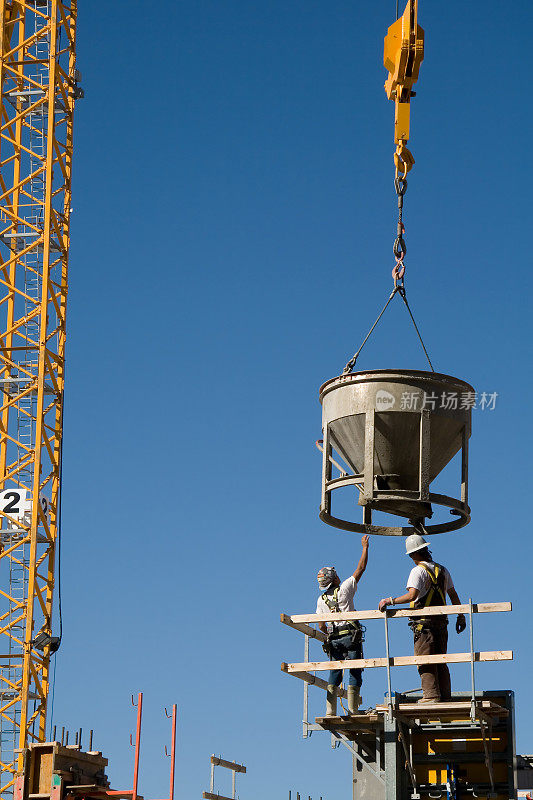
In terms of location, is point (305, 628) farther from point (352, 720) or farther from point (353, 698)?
point (352, 720)

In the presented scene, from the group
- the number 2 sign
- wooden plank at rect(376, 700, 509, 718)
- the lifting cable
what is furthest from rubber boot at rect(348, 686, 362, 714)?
the number 2 sign

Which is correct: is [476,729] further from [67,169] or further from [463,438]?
[67,169]

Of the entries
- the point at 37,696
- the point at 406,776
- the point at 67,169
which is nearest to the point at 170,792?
the point at 406,776

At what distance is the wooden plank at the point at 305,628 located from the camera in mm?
17188

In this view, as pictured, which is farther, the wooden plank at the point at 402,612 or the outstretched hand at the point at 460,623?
the outstretched hand at the point at 460,623

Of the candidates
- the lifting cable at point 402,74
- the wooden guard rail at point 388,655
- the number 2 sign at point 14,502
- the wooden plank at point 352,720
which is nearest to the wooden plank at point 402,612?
the wooden guard rail at point 388,655

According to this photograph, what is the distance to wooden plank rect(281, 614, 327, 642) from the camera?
56.4 ft

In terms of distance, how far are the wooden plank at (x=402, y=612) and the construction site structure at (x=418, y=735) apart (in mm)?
12

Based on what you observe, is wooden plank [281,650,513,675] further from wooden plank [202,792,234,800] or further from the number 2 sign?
the number 2 sign

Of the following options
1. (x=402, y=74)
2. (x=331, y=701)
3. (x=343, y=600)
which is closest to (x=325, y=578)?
(x=343, y=600)

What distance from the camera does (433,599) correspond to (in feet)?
55.4

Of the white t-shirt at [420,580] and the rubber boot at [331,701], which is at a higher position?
the white t-shirt at [420,580]

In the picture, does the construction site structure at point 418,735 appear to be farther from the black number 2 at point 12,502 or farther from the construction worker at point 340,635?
the black number 2 at point 12,502

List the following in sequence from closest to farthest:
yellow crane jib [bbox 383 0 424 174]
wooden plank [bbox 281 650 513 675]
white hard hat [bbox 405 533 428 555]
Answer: wooden plank [bbox 281 650 513 675]
white hard hat [bbox 405 533 428 555]
yellow crane jib [bbox 383 0 424 174]
